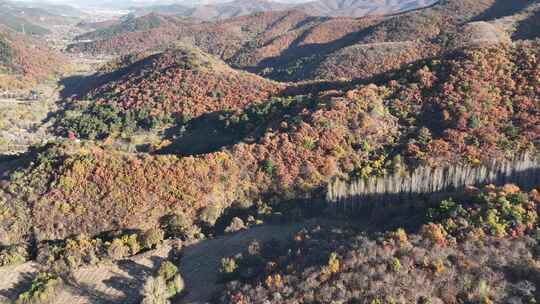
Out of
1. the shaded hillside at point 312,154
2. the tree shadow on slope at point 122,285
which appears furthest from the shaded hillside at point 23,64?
the tree shadow on slope at point 122,285

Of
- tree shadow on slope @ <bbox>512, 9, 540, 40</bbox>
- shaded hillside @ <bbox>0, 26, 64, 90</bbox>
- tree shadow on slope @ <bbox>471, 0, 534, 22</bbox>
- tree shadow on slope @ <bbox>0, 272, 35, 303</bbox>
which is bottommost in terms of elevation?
tree shadow on slope @ <bbox>0, 272, 35, 303</bbox>

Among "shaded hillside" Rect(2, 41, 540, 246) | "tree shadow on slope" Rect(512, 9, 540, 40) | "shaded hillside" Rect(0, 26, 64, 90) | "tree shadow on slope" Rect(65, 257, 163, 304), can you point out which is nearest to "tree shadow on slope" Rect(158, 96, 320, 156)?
"shaded hillside" Rect(2, 41, 540, 246)

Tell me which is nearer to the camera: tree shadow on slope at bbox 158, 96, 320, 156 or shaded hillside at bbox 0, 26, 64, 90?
tree shadow on slope at bbox 158, 96, 320, 156

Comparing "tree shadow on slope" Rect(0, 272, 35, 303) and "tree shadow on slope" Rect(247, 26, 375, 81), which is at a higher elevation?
"tree shadow on slope" Rect(247, 26, 375, 81)

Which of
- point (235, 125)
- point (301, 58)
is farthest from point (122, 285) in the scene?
point (301, 58)

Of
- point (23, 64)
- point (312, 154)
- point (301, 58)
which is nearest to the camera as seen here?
point (312, 154)

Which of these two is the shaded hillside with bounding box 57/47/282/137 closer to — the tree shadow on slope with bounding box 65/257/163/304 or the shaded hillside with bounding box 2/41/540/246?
the shaded hillside with bounding box 2/41/540/246

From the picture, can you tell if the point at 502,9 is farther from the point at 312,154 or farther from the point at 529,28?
the point at 312,154
